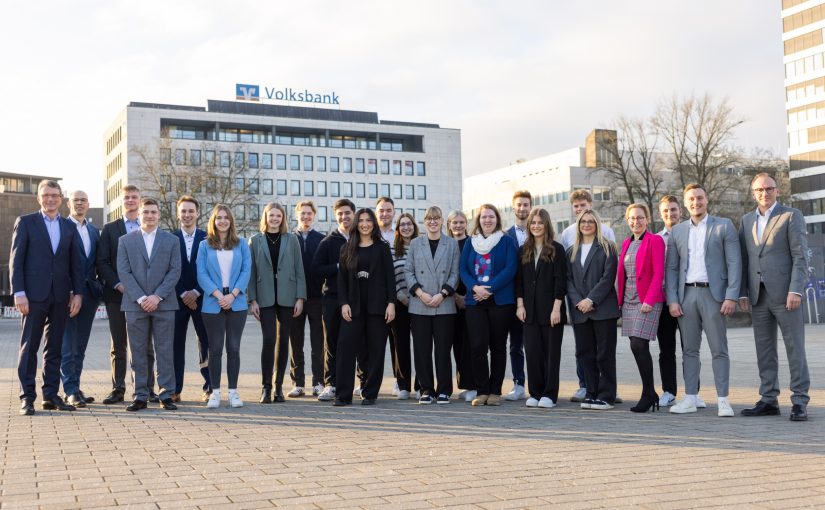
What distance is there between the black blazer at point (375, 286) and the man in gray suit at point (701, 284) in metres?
2.95

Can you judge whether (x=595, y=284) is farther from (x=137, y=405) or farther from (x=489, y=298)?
(x=137, y=405)

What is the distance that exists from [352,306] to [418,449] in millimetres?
3230

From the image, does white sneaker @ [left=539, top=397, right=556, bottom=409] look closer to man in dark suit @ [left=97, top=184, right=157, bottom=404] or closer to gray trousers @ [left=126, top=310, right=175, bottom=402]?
gray trousers @ [left=126, top=310, right=175, bottom=402]

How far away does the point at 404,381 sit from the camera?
32.6 ft

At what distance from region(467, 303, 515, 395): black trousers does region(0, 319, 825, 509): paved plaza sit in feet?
1.08

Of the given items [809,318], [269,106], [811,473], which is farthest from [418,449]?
[269,106]

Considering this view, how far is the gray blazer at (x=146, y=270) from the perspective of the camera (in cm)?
896

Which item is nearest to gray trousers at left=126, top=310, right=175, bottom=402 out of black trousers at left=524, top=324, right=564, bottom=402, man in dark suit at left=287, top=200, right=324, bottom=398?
man in dark suit at left=287, top=200, right=324, bottom=398

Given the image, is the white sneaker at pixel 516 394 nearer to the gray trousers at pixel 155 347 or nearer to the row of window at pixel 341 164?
the gray trousers at pixel 155 347

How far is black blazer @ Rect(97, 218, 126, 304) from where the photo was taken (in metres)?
9.42

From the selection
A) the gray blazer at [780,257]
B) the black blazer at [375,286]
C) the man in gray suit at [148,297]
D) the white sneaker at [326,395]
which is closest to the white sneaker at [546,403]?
the black blazer at [375,286]

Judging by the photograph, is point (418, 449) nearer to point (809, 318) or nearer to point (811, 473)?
point (811, 473)

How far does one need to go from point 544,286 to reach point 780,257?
2.31 m

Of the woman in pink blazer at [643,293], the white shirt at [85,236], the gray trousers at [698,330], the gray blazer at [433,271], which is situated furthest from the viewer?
the white shirt at [85,236]
